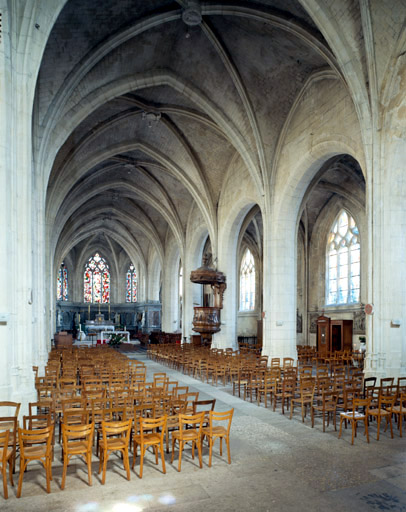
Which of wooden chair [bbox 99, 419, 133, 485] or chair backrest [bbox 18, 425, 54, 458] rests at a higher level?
chair backrest [bbox 18, 425, 54, 458]

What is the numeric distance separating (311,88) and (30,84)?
40.7 feet

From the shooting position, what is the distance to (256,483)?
21.6ft

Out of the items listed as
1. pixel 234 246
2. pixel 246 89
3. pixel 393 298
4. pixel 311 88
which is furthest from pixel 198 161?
pixel 393 298

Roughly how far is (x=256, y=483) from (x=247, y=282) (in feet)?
112

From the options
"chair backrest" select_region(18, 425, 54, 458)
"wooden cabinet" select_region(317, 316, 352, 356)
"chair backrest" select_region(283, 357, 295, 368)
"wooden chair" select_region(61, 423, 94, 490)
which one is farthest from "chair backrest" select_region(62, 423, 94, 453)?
"wooden cabinet" select_region(317, 316, 352, 356)

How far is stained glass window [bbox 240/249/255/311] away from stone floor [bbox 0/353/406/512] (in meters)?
30.7

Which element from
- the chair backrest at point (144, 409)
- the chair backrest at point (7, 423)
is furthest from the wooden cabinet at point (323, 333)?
the chair backrest at point (7, 423)

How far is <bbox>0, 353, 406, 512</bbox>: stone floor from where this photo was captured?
5801 millimetres

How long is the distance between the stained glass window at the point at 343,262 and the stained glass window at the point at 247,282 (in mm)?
9720

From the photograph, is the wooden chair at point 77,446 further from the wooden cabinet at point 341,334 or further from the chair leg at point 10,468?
the wooden cabinet at point 341,334

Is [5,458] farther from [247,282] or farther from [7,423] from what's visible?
[247,282]

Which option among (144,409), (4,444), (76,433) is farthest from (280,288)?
(4,444)

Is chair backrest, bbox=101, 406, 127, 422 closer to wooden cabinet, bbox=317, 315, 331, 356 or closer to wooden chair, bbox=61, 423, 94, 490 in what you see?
wooden chair, bbox=61, 423, 94, 490

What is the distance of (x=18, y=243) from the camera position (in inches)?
415
